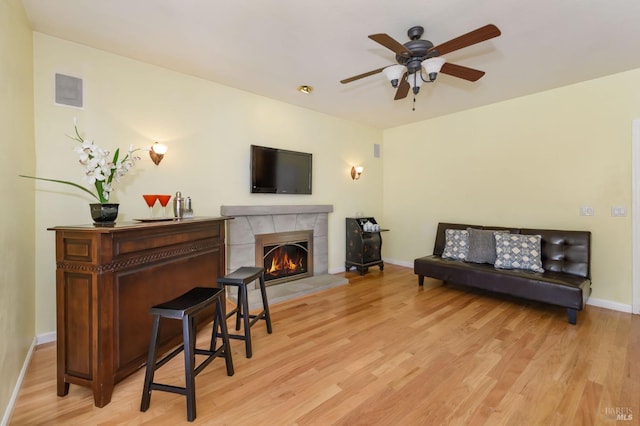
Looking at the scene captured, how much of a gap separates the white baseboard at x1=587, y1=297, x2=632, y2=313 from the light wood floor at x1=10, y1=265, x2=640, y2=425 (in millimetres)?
216

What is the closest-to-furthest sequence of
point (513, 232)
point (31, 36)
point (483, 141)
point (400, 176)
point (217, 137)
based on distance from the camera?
1. point (31, 36)
2. point (217, 137)
3. point (513, 232)
4. point (483, 141)
5. point (400, 176)

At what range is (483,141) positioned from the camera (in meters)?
4.29

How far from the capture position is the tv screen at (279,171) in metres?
3.78

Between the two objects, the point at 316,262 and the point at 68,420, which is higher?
the point at 316,262

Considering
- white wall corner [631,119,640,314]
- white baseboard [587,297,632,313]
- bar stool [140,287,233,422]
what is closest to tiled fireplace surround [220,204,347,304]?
bar stool [140,287,233,422]

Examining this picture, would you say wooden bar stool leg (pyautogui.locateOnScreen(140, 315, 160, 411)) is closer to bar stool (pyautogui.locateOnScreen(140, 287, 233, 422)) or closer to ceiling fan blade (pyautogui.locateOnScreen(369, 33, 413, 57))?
bar stool (pyautogui.locateOnScreen(140, 287, 233, 422))

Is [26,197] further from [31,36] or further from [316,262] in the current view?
[316,262]

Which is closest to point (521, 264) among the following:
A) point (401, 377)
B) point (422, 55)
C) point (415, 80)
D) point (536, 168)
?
point (536, 168)

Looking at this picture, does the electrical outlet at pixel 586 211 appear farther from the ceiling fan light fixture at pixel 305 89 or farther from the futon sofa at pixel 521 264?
the ceiling fan light fixture at pixel 305 89

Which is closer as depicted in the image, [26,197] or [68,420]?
[68,420]

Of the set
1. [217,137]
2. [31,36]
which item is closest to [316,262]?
[217,137]

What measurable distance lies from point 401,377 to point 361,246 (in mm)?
2710

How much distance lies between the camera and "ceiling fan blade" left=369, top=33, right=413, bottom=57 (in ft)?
6.19

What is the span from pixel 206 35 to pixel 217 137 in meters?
1.23
